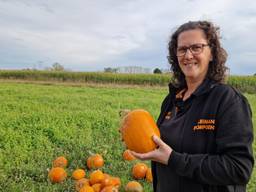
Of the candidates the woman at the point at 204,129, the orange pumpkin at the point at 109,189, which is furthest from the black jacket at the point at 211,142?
the orange pumpkin at the point at 109,189

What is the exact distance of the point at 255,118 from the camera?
10.2m

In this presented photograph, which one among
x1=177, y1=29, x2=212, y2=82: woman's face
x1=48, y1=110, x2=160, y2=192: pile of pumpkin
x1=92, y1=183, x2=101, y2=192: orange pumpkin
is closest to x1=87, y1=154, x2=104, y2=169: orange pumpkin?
x1=48, y1=110, x2=160, y2=192: pile of pumpkin

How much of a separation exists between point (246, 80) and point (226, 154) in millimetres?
27553

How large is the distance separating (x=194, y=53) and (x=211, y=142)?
522 millimetres

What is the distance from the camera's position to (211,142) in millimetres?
1729

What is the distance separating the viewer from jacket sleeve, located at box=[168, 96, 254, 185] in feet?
5.35

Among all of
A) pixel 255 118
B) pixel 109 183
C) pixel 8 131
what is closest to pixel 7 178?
pixel 109 183

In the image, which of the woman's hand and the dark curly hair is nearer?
the woman's hand

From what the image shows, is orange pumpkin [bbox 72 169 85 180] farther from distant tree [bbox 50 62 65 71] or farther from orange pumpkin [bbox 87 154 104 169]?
distant tree [bbox 50 62 65 71]

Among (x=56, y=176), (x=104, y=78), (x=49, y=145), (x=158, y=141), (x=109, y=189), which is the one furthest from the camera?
(x=104, y=78)

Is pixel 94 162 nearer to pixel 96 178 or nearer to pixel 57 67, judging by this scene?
pixel 96 178

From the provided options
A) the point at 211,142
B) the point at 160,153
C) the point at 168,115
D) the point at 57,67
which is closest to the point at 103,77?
the point at 57,67

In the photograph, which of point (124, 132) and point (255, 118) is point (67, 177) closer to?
point (124, 132)

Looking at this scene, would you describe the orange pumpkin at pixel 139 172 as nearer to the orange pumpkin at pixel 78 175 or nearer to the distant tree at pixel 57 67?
the orange pumpkin at pixel 78 175
